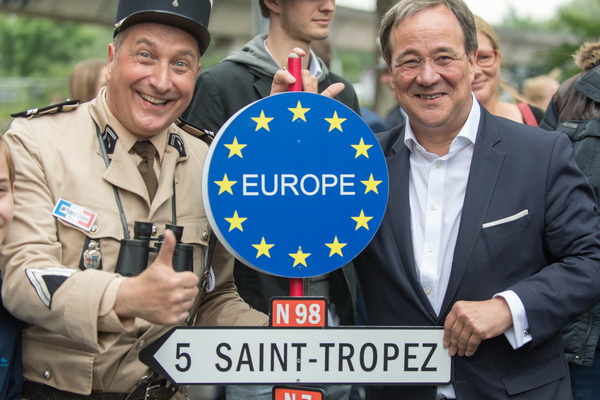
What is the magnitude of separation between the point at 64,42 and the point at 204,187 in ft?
109

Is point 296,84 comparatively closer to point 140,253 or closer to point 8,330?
point 140,253

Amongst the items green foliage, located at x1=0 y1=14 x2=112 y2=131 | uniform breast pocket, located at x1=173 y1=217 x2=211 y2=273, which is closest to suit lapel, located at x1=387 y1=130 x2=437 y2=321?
uniform breast pocket, located at x1=173 y1=217 x2=211 y2=273

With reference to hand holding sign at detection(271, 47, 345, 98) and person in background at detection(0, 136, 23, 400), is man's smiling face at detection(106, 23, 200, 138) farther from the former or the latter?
person in background at detection(0, 136, 23, 400)

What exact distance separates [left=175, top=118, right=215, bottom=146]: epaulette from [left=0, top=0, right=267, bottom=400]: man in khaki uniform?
0.15 metres

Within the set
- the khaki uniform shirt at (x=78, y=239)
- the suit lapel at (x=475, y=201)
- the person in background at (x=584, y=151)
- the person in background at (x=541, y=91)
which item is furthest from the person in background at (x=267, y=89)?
the person in background at (x=541, y=91)

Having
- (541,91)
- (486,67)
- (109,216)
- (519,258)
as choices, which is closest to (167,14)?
(109,216)

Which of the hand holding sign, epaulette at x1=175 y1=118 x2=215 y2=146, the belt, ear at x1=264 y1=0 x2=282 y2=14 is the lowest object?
the belt

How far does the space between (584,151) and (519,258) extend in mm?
863

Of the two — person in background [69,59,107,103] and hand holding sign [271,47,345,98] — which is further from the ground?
person in background [69,59,107,103]

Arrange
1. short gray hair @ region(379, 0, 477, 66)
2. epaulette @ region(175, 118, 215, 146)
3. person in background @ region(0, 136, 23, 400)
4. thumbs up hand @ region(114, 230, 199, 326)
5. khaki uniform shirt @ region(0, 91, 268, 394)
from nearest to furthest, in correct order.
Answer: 1. thumbs up hand @ region(114, 230, 199, 326)
2. khaki uniform shirt @ region(0, 91, 268, 394)
3. person in background @ region(0, 136, 23, 400)
4. short gray hair @ region(379, 0, 477, 66)
5. epaulette @ region(175, 118, 215, 146)

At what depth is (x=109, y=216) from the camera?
237 centimetres

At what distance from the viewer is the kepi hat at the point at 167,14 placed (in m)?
2.40

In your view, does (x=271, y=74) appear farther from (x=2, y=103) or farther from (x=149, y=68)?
(x=2, y=103)

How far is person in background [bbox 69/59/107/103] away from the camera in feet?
18.9
